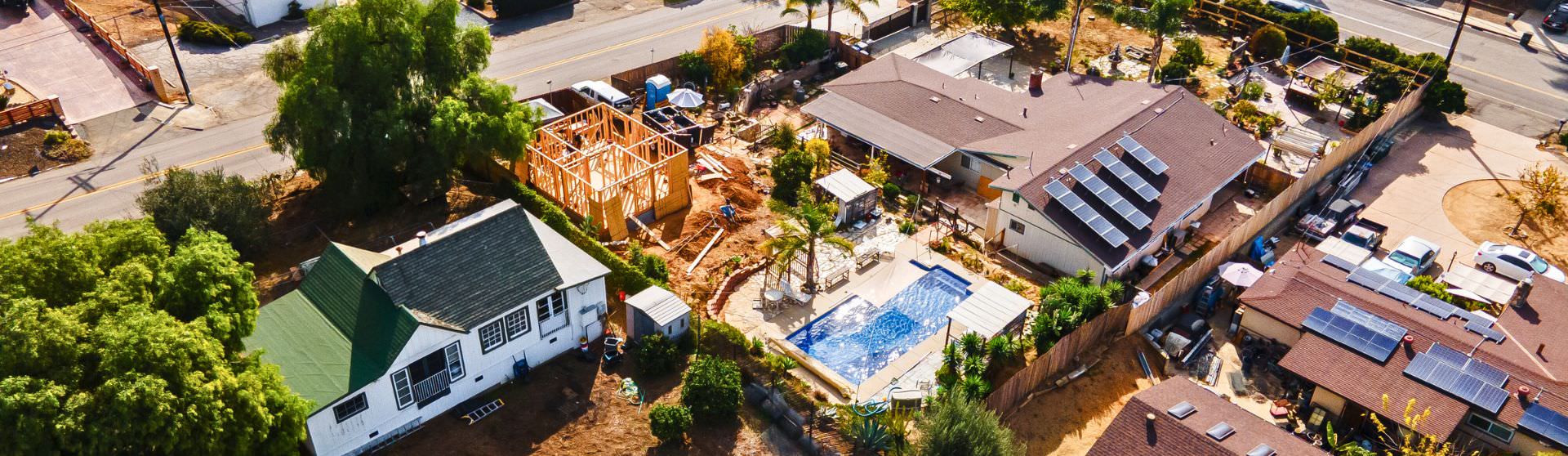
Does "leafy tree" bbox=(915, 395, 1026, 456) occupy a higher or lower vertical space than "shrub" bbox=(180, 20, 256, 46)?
lower

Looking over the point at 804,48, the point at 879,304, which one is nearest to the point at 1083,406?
the point at 879,304

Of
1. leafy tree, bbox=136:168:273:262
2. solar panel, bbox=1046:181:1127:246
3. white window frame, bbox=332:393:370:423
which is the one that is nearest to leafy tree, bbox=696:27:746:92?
solar panel, bbox=1046:181:1127:246

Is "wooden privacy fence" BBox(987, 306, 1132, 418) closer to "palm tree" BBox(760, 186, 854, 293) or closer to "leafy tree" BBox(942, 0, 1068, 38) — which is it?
"palm tree" BBox(760, 186, 854, 293)

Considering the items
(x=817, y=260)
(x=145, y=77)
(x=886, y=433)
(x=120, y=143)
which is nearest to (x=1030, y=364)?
(x=886, y=433)

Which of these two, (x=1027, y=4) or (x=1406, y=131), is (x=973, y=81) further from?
(x=1406, y=131)

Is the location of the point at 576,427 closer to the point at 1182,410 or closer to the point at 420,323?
the point at 420,323

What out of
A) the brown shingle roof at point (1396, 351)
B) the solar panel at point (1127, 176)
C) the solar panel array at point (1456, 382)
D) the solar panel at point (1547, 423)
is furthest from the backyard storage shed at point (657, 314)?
the solar panel at point (1547, 423)

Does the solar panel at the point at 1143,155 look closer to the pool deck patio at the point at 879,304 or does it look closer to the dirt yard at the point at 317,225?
the pool deck patio at the point at 879,304
